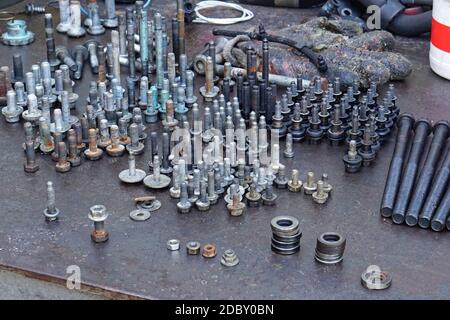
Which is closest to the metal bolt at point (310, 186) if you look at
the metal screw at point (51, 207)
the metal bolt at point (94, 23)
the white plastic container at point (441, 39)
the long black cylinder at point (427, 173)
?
the long black cylinder at point (427, 173)

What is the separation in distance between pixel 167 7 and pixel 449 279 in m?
3.42

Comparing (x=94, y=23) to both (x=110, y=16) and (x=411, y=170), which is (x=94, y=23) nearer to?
(x=110, y=16)

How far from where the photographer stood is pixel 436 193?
3541mm

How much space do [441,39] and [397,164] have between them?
125cm

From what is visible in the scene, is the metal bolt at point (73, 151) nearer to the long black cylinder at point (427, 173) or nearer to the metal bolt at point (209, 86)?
the metal bolt at point (209, 86)

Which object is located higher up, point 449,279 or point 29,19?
point 449,279

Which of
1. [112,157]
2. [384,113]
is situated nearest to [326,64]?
[384,113]

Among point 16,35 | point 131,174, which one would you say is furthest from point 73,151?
point 16,35

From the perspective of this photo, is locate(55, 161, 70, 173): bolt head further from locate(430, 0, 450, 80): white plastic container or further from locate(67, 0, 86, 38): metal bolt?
locate(430, 0, 450, 80): white plastic container

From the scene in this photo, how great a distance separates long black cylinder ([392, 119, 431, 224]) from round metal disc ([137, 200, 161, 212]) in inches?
36.9

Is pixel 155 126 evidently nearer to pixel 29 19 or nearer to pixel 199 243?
pixel 199 243

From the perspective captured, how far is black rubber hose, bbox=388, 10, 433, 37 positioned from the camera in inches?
210

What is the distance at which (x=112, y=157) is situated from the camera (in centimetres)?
404
